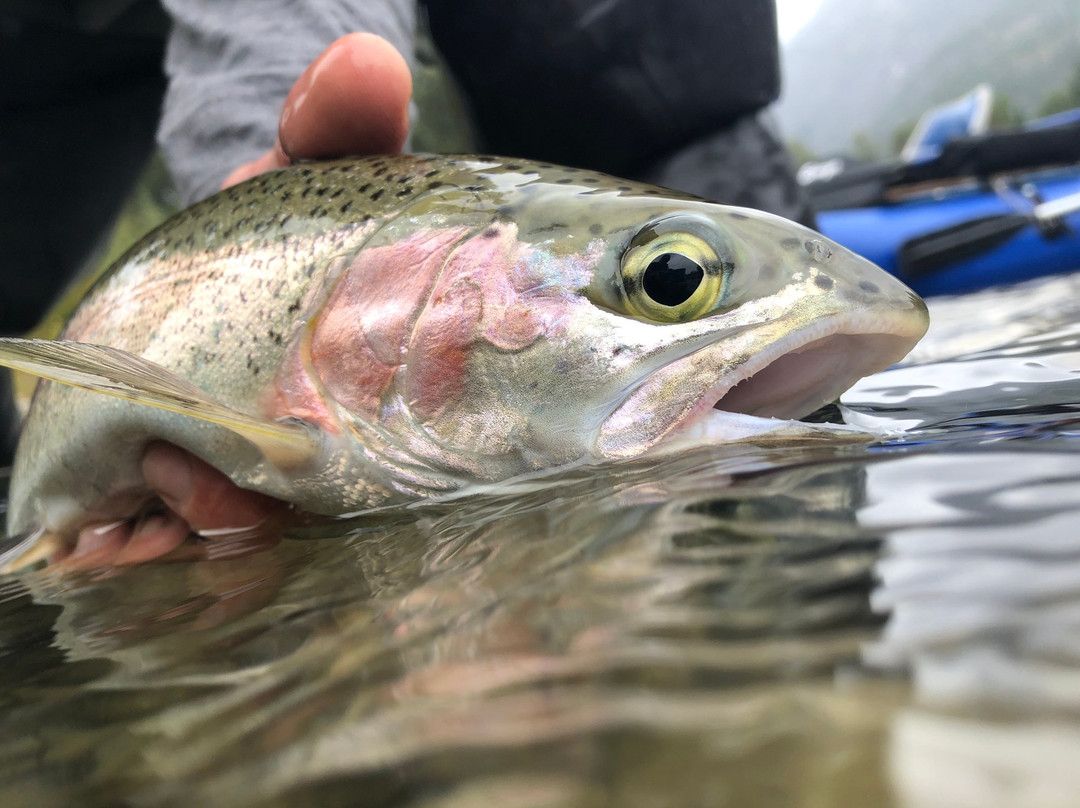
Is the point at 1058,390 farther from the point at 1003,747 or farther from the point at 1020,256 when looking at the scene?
the point at 1020,256

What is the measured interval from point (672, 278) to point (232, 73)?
1.89 m

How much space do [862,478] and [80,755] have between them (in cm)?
83

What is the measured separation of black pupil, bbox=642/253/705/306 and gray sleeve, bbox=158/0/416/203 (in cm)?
165

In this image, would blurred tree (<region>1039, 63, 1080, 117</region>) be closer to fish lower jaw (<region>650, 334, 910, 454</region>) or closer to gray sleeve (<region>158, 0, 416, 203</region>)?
gray sleeve (<region>158, 0, 416, 203</region>)

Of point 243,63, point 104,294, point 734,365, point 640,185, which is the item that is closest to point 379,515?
point 734,365

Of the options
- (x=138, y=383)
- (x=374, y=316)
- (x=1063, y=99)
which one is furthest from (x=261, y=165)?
(x=1063, y=99)

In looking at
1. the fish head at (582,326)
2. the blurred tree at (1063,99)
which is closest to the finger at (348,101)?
the fish head at (582,326)

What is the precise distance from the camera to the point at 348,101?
1732mm

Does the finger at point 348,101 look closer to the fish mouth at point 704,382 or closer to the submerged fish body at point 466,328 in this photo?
the submerged fish body at point 466,328

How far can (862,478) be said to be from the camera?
84 cm

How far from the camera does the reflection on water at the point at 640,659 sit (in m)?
0.40

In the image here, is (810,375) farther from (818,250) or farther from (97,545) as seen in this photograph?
(97,545)

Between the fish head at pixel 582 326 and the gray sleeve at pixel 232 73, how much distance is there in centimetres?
119

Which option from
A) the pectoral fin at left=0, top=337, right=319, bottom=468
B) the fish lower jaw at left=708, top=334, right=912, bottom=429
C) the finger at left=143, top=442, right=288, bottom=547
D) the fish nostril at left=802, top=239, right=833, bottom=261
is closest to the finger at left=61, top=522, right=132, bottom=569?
the finger at left=143, top=442, right=288, bottom=547
